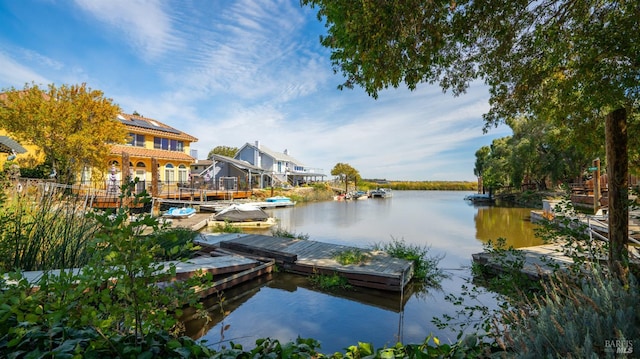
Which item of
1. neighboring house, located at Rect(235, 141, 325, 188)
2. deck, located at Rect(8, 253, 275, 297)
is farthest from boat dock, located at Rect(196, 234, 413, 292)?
neighboring house, located at Rect(235, 141, 325, 188)

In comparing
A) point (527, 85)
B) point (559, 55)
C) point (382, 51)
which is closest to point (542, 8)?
point (559, 55)

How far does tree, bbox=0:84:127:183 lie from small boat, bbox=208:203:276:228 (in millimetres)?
8381

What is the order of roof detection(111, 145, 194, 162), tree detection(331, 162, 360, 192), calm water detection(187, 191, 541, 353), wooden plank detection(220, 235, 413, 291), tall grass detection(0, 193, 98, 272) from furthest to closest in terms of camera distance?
tree detection(331, 162, 360, 192) < roof detection(111, 145, 194, 162) < wooden plank detection(220, 235, 413, 291) < calm water detection(187, 191, 541, 353) < tall grass detection(0, 193, 98, 272)

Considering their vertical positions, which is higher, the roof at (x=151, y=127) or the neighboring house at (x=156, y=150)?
the roof at (x=151, y=127)

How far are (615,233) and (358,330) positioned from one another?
4.29 meters

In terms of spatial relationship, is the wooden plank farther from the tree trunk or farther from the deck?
the tree trunk

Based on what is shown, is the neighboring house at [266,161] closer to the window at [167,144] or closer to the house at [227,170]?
Result: the house at [227,170]

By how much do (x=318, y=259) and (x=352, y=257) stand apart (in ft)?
3.44

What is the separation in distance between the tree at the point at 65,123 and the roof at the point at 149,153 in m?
6.02

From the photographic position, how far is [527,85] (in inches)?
246

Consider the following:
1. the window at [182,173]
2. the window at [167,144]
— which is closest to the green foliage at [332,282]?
the window at [182,173]

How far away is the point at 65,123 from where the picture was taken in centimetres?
1625

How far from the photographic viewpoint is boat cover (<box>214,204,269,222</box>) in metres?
17.4

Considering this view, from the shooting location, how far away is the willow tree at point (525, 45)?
400cm
